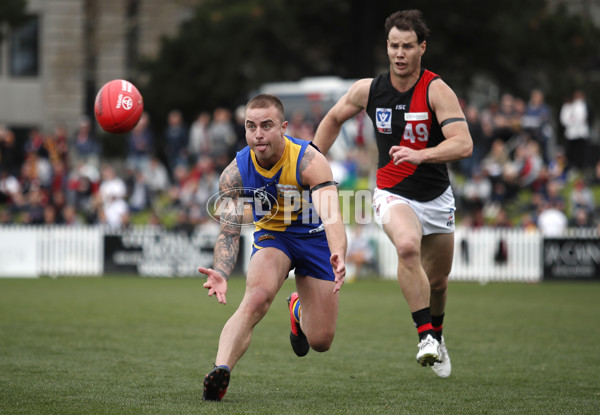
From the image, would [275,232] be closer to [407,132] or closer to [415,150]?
[415,150]

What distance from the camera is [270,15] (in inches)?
1117

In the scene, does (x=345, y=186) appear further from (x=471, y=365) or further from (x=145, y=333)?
(x=471, y=365)

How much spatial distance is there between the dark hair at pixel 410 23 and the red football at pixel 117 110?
2.28m

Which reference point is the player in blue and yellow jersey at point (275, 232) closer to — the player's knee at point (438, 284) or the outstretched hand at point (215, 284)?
the outstretched hand at point (215, 284)

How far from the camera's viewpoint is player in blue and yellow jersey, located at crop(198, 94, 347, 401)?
6.06m

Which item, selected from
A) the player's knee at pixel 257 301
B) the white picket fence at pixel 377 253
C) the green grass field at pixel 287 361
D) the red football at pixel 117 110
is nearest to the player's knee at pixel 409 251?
the green grass field at pixel 287 361

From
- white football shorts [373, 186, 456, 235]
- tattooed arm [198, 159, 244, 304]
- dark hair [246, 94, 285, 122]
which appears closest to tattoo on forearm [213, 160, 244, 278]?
tattooed arm [198, 159, 244, 304]

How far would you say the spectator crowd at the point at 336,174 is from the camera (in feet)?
66.1

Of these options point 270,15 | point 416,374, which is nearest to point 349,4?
point 270,15

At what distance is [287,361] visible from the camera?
8109 mm

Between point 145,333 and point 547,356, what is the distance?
4.19 meters

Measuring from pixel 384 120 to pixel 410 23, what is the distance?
786 mm

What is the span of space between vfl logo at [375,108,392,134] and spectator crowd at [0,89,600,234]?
11.7m

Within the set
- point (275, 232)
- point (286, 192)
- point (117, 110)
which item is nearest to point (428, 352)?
point (275, 232)
